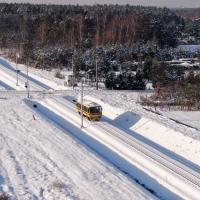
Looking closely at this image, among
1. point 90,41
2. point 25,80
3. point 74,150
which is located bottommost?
point 25,80

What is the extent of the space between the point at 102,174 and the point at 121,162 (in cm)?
331

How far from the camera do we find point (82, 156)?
29781mm

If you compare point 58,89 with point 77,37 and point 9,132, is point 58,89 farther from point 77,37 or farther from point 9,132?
point 77,37

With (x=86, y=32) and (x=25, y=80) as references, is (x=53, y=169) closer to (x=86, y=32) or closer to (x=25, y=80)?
(x=25, y=80)

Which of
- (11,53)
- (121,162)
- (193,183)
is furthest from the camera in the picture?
(11,53)

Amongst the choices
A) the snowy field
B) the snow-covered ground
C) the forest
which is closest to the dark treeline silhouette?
the forest

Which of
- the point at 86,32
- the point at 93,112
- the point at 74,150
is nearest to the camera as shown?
the point at 74,150

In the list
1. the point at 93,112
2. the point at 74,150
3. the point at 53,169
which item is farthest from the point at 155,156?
the point at 93,112

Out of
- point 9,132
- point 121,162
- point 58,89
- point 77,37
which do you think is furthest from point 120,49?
point 121,162

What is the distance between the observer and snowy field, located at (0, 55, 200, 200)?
952 inches

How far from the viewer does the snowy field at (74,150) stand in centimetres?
2417

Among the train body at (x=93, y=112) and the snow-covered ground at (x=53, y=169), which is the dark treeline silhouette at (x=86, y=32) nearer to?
the train body at (x=93, y=112)

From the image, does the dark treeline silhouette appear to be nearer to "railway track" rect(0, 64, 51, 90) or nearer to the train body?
"railway track" rect(0, 64, 51, 90)

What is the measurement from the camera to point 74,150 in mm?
31047
